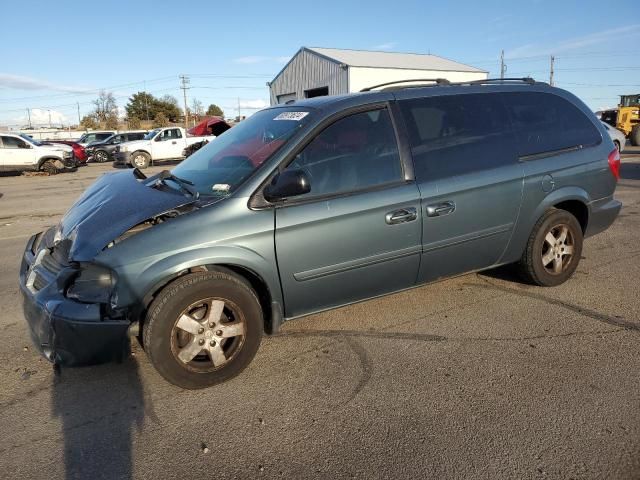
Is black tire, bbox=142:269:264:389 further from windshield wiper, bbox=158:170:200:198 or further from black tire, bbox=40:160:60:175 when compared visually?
black tire, bbox=40:160:60:175

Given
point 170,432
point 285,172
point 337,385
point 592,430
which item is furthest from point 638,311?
point 170,432

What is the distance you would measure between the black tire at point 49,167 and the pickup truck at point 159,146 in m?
2.89

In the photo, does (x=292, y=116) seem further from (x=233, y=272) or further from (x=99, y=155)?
(x=99, y=155)

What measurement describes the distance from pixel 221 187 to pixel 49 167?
19560 mm

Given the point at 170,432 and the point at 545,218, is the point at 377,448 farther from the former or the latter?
the point at 545,218

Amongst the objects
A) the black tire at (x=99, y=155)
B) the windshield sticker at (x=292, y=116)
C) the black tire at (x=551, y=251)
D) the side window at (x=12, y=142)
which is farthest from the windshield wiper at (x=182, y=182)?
the black tire at (x=99, y=155)

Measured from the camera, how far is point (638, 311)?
3.88m

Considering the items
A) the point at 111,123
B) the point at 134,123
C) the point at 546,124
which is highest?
the point at 111,123

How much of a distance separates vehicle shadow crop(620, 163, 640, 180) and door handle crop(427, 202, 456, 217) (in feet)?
34.3

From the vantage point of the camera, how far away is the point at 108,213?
303 cm

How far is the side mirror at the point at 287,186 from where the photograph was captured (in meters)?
2.94

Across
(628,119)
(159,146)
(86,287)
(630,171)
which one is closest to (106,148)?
(159,146)

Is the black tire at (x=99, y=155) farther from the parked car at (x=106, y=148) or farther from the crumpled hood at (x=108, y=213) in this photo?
the crumpled hood at (x=108, y=213)

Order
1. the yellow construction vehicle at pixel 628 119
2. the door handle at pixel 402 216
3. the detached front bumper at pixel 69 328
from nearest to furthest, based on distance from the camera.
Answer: the detached front bumper at pixel 69 328, the door handle at pixel 402 216, the yellow construction vehicle at pixel 628 119
